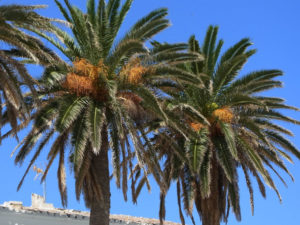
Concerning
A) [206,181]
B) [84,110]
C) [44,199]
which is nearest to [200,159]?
[206,181]

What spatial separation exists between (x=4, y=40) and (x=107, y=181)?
6190mm

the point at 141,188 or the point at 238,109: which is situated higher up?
the point at 238,109

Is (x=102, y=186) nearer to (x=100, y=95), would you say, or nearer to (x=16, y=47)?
(x=100, y=95)

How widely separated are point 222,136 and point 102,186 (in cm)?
653

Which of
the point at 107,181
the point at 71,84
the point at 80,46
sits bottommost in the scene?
the point at 107,181

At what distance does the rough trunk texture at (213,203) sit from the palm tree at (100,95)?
15.5 ft

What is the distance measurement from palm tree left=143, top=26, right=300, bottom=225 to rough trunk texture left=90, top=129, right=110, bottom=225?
2.87 m

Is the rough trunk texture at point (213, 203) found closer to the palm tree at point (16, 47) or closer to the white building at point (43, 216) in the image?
the white building at point (43, 216)

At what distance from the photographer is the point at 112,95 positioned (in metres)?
21.7

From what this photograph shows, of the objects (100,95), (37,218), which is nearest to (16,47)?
(100,95)

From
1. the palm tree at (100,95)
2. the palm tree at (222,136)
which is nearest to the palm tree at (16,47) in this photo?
the palm tree at (100,95)

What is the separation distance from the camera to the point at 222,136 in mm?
27641

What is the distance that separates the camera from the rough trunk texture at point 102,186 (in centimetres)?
2273

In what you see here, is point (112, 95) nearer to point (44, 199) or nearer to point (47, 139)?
point (47, 139)
